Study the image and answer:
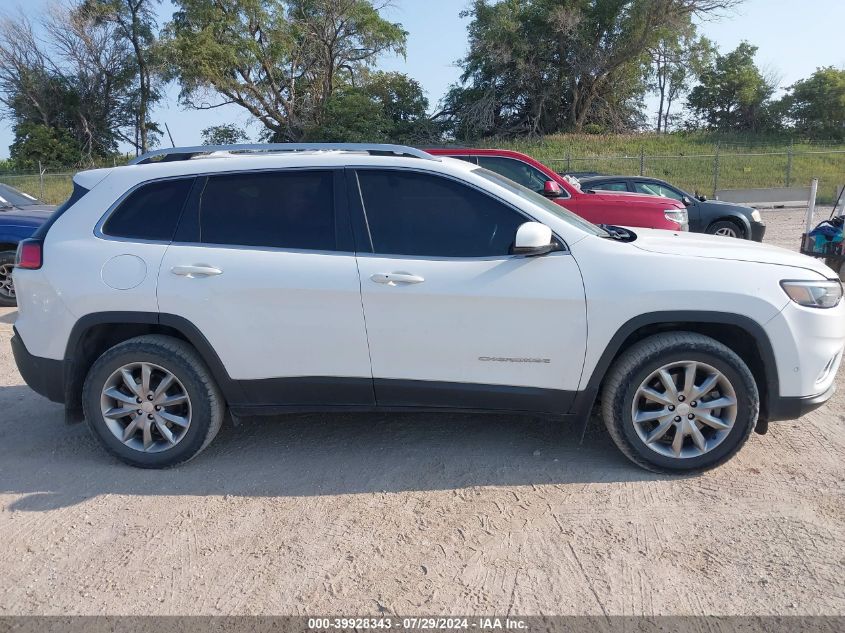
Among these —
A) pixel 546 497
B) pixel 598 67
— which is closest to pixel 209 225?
pixel 546 497

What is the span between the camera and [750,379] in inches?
142

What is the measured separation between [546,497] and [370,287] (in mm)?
1468

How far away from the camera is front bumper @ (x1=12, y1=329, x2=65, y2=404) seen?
402 cm

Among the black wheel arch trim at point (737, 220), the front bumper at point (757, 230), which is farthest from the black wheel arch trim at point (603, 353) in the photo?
the front bumper at point (757, 230)

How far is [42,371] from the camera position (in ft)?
13.3

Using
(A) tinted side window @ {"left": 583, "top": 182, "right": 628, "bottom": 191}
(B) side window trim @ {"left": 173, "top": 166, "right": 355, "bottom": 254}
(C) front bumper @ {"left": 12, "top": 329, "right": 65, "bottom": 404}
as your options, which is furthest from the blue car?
(A) tinted side window @ {"left": 583, "top": 182, "right": 628, "bottom": 191}

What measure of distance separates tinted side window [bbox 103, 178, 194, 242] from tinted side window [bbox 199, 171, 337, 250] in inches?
6.4

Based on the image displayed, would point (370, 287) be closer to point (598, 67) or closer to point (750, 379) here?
point (750, 379)

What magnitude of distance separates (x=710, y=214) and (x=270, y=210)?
1112cm

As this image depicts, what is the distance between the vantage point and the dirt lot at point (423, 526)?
2826mm

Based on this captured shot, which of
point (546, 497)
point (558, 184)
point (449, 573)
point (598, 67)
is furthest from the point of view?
point (598, 67)

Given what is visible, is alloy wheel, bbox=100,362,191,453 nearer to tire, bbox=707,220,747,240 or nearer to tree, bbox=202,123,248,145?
tire, bbox=707,220,747,240

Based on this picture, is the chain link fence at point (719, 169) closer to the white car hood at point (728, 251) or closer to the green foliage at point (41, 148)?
the green foliage at point (41, 148)

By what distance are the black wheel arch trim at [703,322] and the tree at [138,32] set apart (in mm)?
35976
